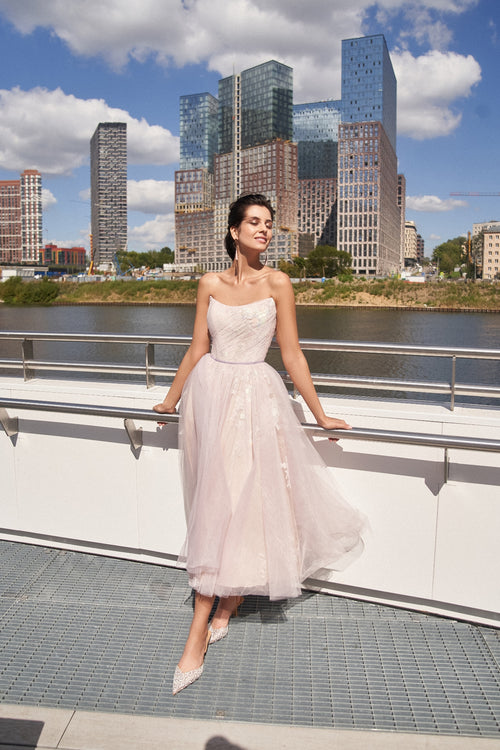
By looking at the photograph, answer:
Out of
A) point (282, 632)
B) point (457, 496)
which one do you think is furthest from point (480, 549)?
point (282, 632)

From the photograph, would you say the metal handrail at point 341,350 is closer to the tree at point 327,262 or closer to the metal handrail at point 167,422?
the metal handrail at point 167,422

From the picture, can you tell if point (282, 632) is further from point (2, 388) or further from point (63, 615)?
point (2, 388)

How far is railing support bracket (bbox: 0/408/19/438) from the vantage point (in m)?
2.96

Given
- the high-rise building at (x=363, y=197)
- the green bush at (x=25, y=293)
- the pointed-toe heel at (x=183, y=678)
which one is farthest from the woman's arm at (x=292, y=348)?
the high-rise building at (x=363, y=197)

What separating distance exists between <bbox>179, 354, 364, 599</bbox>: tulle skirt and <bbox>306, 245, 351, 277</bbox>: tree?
103260mm

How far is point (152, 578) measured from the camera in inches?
108

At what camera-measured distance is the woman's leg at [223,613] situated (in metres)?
2.30

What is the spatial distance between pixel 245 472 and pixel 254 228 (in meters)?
0.91

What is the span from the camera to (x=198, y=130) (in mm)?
182500

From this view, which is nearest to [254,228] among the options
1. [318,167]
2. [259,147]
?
[259,147]

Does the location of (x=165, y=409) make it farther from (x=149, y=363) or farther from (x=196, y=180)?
(x=196, y=180)

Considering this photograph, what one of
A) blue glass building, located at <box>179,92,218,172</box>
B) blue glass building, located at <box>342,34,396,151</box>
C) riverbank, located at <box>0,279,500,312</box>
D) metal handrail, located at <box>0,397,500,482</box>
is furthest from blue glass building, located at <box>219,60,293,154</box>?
metal handrail, located at <box>0,397,500,482</box>

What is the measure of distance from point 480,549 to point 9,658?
5.88 feet

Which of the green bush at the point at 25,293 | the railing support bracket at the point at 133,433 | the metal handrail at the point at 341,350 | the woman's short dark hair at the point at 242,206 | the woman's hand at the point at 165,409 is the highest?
the green bush at the point at 25,293
